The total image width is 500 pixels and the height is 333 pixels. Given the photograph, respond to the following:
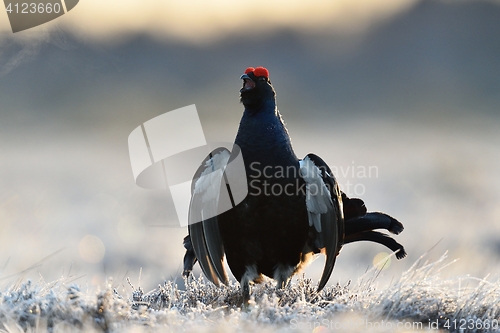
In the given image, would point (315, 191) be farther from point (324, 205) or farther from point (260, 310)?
point (260, 310)

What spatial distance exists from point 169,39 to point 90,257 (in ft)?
116

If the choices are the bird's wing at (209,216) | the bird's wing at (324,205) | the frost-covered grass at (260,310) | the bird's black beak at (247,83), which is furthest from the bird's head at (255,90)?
the frost-covered grass at (260,310)

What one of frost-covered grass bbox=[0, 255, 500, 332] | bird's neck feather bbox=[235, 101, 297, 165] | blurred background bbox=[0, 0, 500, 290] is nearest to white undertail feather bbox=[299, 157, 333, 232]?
bird's neck feather bbox=[235, 101, 297, 165]

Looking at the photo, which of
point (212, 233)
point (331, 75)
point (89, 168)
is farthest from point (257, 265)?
point (331, 75)

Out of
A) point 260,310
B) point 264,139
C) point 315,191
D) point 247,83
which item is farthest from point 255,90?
point 260,310

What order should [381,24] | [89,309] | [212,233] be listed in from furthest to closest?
[381,24], [212,233], [89,309]

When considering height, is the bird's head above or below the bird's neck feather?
above

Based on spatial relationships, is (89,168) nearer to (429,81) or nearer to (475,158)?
(475,158)

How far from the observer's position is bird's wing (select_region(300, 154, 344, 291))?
4789 millimetres

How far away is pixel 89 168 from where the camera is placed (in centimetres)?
1731

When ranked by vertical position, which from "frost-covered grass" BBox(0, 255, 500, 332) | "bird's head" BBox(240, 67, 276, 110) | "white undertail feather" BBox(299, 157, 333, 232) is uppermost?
"bird's head" BBox(240, 67, 276, 110)

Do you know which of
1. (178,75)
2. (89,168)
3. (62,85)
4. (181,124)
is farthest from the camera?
(178,75)

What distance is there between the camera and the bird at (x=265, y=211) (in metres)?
4.76

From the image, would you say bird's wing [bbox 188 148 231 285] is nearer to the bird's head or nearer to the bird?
the bird
